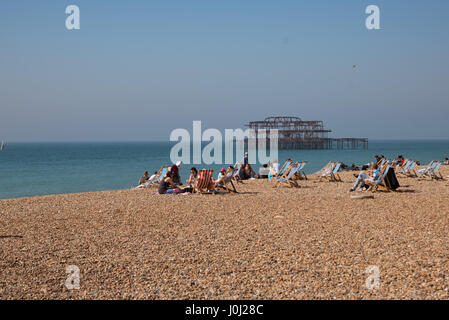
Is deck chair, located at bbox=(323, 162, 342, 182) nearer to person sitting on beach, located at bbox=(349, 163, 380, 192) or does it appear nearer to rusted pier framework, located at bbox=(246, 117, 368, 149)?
person sitting on beach, located at bbox=(349, 163, 380, 192)

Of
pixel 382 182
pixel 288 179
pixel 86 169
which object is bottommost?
pixel 86 169

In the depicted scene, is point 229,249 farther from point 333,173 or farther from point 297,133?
point 297,133

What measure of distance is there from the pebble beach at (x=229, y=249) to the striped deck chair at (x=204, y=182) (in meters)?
1.38

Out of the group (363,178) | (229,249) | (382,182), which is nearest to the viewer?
(229,249)

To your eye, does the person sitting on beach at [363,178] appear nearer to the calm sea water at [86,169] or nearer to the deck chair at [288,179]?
the deck chair at [288,179]

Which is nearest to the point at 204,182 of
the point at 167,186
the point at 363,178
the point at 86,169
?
the point at 167,186

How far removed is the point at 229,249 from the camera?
470cm

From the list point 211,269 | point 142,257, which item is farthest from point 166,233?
point 211,269

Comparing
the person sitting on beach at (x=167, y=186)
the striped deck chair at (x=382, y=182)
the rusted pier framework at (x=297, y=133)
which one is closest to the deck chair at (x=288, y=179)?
the striped deck chair at (x=382, y=182)

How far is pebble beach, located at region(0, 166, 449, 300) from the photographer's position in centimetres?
349

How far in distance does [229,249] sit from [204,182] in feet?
16.6

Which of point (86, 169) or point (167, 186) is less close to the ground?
point (167, 186)

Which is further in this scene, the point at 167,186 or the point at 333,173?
the point at 333,173
